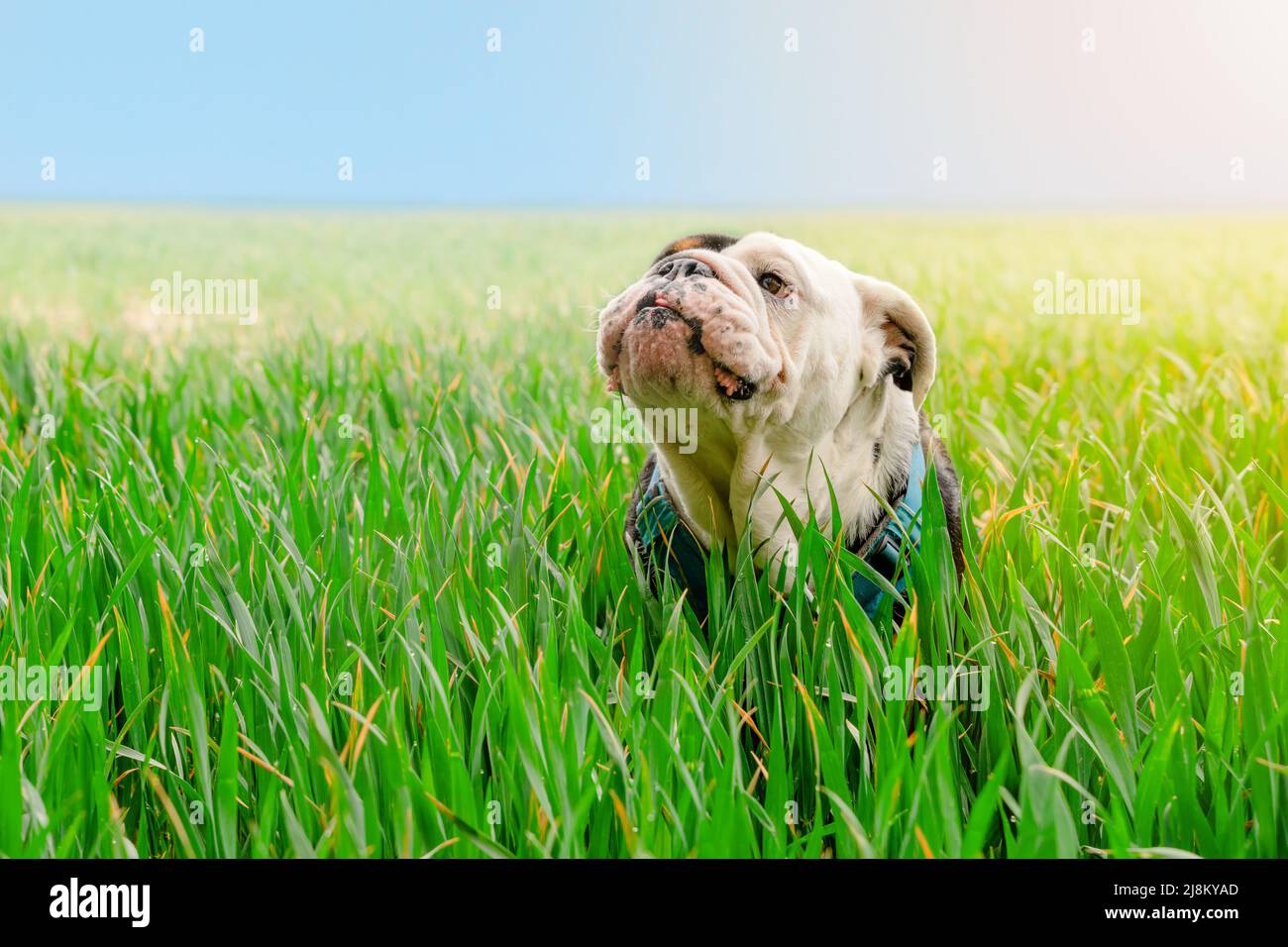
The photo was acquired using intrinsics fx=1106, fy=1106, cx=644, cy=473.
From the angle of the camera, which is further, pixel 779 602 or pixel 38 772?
pixel 779 602

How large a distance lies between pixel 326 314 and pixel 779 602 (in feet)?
17.8

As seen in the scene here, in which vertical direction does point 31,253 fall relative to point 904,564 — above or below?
above

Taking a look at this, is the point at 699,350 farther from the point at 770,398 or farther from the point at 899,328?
the point at 899,328

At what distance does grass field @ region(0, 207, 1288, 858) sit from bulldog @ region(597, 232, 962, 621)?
167mm

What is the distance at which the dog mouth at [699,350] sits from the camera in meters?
2.01

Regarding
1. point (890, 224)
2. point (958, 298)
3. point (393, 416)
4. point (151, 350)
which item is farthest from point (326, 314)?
point (890, 224)

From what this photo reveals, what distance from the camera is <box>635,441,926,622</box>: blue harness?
7.51 ft
